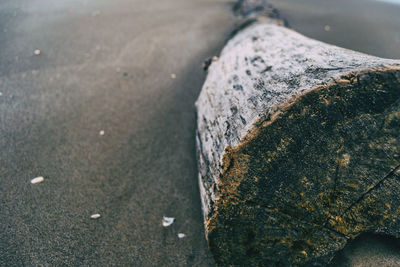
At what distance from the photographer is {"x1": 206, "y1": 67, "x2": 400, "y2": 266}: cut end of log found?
1.40 meters

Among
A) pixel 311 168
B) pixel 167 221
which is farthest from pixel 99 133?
pixel 311 168

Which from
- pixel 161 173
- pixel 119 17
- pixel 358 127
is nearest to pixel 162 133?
pixel 161 173

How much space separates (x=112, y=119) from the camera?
2.97 meters

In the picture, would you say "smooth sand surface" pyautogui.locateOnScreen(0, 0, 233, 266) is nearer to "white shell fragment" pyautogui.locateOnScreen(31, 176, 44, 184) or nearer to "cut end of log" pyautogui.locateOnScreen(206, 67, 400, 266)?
"white shell fragment" pyautogui.locateOnScreen(31, 176, 44, 184)

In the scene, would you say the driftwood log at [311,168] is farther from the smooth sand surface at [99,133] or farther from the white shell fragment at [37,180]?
the white shell fragment at [37,180]

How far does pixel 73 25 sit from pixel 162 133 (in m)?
3.22

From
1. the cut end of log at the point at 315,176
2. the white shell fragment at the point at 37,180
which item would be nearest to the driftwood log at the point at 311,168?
the cut end of log at the point at 315,176


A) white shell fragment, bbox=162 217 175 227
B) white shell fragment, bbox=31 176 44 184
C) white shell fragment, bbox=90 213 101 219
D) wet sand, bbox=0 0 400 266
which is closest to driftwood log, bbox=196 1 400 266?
wet sand, bbox=0 0 400 266

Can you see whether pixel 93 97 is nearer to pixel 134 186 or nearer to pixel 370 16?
pixel 134 186

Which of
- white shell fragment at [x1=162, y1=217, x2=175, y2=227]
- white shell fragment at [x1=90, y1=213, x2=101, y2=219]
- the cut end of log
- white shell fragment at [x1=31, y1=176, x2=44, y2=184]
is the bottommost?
white shell fragment at [x1=162, y1=217, x2=175, y2=227]

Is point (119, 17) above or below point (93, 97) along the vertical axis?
above

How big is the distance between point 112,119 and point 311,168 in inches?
94.7

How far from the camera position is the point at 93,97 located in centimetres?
322

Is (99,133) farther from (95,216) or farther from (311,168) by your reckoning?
(311,168)
